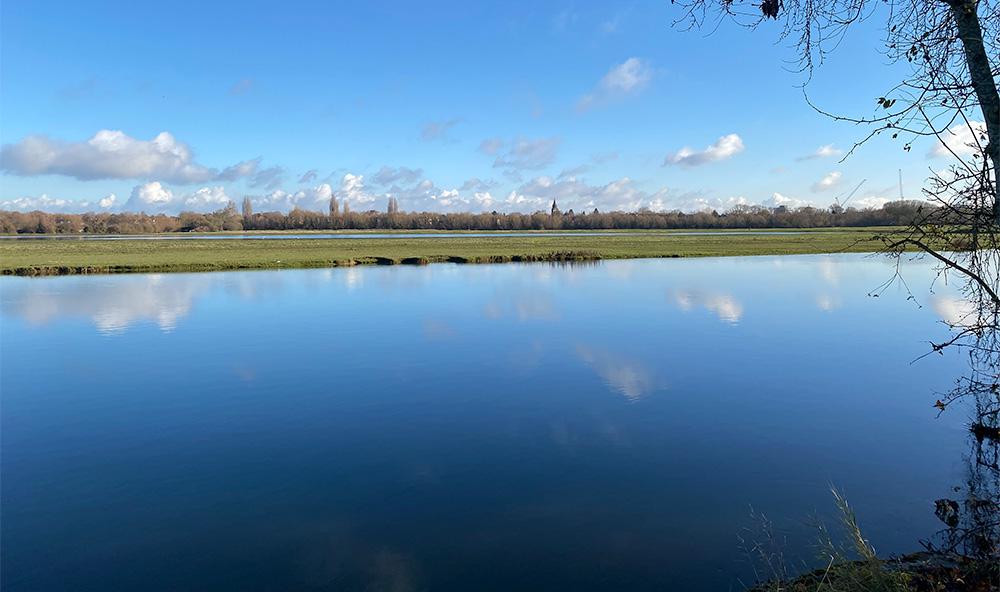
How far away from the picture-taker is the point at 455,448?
36.0 feet

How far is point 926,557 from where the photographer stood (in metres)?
7.16

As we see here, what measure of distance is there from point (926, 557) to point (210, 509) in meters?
8.79

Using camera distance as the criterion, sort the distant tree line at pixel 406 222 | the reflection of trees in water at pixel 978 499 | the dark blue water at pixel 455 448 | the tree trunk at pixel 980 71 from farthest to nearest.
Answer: the distant tree line at pixel 406 222 → the dark blue water at pixel 455 448 → the reflection of trees in water at pixel 978 499 → the tree trunk at pixel 980 71

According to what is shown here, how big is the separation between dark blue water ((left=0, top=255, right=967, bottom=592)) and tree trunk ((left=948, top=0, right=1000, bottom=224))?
4899 millimetres

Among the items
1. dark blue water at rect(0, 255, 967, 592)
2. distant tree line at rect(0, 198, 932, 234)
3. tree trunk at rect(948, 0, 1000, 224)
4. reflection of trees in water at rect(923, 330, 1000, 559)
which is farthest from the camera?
distant tree line at rect(0, 198, 932, 234)

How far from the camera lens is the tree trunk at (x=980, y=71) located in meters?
4.85

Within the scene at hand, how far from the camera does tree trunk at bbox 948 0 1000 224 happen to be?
15.9 ft

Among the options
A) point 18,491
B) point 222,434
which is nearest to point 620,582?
point 222,434

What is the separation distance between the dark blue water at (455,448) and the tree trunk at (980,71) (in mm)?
4899

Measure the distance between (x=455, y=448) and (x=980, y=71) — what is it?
8.60 meters

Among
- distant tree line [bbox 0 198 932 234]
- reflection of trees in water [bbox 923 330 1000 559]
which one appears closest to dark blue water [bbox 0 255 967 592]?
reflection of trees in water [bbox 923 330 1000 559]

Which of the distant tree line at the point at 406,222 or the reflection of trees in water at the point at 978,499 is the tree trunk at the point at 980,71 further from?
the distant tree line at the point at 406,222

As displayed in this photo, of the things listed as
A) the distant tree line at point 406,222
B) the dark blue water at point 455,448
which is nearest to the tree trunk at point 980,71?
the dark blue water at point 455,448

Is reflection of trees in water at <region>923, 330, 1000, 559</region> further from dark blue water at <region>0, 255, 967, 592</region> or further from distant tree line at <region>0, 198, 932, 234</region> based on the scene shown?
distant tree line at <region>0, 198, 932, 234</region>
